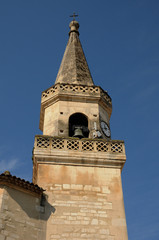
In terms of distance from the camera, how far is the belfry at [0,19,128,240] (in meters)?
11.7

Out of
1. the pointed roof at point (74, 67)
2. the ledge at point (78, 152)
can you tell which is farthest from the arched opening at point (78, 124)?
the pointed roof at point (74, 67)

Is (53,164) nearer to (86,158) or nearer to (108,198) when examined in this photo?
(86,158)

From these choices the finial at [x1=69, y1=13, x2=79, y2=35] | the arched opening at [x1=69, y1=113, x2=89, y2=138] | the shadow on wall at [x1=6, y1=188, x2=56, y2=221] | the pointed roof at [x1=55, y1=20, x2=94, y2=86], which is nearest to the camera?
the shadow on wall at [x1=6, y1=188, x2=56, y2=221]

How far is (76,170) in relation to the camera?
13.2m

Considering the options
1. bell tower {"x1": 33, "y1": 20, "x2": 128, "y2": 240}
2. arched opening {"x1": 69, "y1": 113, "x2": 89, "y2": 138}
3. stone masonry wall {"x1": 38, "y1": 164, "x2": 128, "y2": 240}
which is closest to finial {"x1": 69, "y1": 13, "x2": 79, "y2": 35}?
bell tower {"x1": 33, "y1": 20, "x2": 128, "y2": 240}

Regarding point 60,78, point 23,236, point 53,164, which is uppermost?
point 60,78

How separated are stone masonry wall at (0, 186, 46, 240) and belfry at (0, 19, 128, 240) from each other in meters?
0.03

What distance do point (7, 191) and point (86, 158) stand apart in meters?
3.15

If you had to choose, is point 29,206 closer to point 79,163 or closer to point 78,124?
point 79,163

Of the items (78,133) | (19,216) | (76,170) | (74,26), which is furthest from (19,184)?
(74,26)

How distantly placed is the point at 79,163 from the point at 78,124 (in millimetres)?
2493

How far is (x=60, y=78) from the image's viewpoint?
1750cm

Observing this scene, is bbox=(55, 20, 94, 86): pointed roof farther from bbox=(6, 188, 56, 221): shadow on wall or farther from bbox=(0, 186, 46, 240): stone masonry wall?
bbox=(0, 186, 46, 240): stone masonry wall

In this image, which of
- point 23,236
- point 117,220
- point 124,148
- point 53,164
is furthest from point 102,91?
point 23,236
